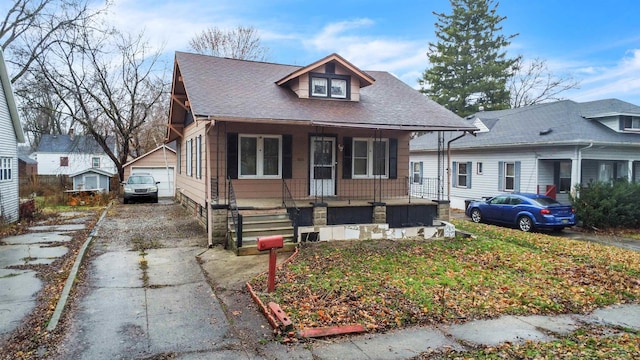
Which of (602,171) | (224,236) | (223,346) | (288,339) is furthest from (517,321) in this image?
(602,171)

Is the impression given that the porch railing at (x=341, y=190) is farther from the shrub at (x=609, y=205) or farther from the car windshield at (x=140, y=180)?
the car windshield at (x=140, y=180)

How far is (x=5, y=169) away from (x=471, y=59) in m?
34.3

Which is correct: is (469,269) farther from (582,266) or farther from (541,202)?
(541,202)

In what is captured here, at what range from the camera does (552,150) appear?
1694cm

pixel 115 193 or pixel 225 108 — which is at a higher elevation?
pixel 225 108

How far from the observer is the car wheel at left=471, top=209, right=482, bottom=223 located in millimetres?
16734

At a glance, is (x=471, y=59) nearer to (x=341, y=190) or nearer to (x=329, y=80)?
(x=329, y=80)

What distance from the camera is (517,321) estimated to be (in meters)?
5.62

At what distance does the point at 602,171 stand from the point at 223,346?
20.5 metres

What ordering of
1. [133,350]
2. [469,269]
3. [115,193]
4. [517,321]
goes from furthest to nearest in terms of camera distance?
[115,193] → [469,269] → [517,321] → [133,350]

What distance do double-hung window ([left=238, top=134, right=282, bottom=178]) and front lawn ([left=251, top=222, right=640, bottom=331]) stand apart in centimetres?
322

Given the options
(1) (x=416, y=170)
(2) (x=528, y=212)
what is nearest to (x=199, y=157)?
(2) (x=528, y=212)

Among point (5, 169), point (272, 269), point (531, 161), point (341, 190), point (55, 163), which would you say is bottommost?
point (272, 269)

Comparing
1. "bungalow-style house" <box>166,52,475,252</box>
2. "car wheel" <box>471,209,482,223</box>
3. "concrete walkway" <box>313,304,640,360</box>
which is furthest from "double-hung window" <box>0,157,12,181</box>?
"car wheel" <box>471,209,482,223</box>
